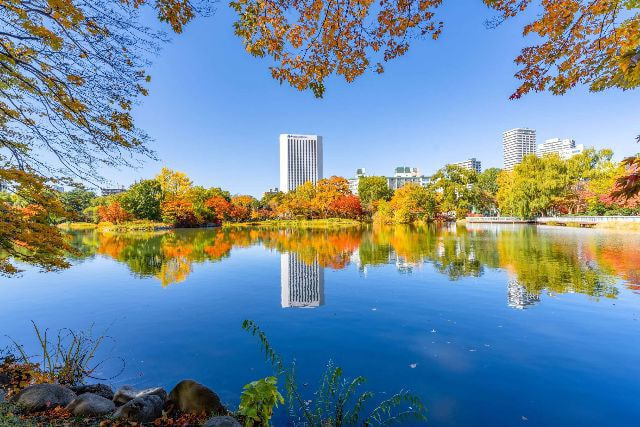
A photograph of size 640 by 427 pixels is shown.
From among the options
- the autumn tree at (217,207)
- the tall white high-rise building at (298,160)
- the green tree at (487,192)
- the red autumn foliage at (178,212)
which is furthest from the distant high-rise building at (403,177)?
the red autumn foliage at (178,212)

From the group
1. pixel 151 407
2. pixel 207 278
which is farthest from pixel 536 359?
pixel 207 278

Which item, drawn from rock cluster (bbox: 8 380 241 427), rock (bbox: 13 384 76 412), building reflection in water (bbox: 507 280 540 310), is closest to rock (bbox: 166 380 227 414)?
rock cluster (bbox: 8 380 241 427)

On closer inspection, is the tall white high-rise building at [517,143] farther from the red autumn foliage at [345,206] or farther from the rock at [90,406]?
the rock at [90,406]

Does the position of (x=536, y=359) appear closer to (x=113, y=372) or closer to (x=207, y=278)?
(x=113, y=372)

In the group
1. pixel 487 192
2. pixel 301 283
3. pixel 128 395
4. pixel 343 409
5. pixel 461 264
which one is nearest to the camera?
pixel 128 395

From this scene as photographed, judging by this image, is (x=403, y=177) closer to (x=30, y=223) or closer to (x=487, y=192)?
(x=487, y=192)

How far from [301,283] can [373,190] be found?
1955 inches

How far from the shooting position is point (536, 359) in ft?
16.0

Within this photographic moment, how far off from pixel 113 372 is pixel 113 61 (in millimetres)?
4349

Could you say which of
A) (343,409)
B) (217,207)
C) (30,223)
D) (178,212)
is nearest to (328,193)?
(217,207)

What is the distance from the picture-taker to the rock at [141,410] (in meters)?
3.13

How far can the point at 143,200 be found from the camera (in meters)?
36.6

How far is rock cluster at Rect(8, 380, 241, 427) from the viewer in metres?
3.17

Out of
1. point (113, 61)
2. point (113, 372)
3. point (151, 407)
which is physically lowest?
point (113, 372)
